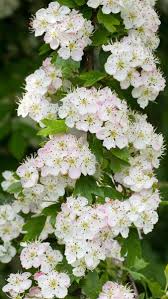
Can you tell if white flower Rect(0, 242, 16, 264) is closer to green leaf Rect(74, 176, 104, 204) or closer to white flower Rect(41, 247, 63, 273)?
white flower Rect(41, 247, 63, 273)

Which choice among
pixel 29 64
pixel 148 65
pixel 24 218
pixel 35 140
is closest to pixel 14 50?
pixel 29 64

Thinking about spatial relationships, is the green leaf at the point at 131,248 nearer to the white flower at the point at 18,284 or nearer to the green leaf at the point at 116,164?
the green leaf at the point at 116,164

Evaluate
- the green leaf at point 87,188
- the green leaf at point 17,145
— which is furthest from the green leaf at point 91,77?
Result: the green leaf at point 17,145

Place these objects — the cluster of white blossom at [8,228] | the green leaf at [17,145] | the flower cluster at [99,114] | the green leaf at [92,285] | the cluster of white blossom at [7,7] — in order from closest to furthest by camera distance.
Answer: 1. the flower cluster at [99,114]
2. the green leaf at [92,285]
3. the cluster of white blossom at [8,228]
4. the green leaf at [17,145]
5. the cluster of white blossom at [7,7]

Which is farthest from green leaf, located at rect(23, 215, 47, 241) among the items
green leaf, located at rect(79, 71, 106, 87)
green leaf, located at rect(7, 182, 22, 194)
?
green leaf, located at rect(79, 71, 106, 87)

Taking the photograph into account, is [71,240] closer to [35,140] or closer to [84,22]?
[84,22]

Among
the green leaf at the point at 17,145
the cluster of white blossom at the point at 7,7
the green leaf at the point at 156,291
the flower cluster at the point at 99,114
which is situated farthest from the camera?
the cluster of white blossom at the point at 7,7

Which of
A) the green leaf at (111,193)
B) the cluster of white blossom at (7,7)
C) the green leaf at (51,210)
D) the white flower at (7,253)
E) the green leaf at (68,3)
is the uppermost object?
the cluster of white blossom at (7,7)
